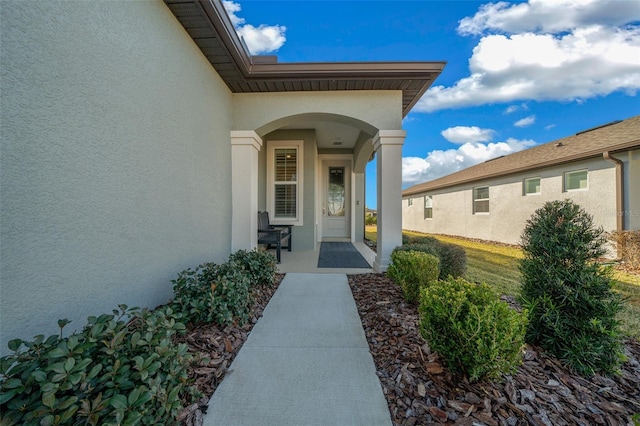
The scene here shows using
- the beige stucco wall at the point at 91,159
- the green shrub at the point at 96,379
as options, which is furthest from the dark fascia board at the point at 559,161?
the green shrub at the point at 96,379

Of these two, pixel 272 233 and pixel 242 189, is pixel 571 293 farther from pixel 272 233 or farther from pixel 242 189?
pixel 272 233

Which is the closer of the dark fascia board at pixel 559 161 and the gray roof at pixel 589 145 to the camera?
the dark fascia board at pixel 559 161

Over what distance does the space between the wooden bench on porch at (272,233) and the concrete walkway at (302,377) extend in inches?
107

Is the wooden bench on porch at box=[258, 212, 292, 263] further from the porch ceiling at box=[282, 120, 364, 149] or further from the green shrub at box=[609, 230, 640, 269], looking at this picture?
the green shrub at box=[609, 230, 640, 269]

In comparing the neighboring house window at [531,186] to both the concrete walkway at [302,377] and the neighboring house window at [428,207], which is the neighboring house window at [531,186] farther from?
the concrete walkway at [302,377]

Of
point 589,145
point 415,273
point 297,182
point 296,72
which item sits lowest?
point 415,273

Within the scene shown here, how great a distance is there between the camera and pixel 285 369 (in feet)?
6.77

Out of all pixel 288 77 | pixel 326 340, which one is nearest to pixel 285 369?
pixel 326 340

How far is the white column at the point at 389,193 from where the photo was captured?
4.82m

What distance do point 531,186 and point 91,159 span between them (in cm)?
1213

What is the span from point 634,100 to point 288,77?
10649 millimetres

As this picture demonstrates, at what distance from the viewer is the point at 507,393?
1694 mm

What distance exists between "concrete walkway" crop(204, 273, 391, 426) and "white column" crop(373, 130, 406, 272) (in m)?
2.00

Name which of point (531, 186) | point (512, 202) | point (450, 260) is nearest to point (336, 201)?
point (450, 260)
